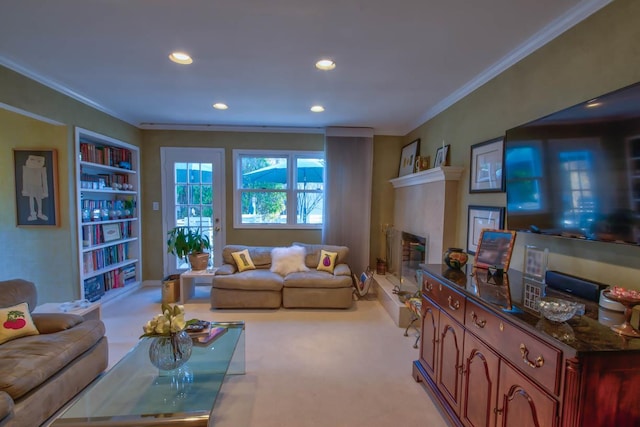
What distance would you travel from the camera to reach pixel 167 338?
5.80ft

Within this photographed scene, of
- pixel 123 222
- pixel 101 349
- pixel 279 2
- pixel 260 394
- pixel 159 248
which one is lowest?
pixel 260 394

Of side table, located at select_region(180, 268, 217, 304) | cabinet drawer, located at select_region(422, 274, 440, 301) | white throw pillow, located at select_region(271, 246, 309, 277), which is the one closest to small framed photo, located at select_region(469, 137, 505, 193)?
cabinet drawer, located at select_region(422, 274, 440, 301)

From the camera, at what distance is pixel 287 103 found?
3396mm

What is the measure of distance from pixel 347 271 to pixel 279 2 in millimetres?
2988

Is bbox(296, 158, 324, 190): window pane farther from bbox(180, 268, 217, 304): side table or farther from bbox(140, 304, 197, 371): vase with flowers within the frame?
bbox(140, 304, 197, 371): vase with flowers

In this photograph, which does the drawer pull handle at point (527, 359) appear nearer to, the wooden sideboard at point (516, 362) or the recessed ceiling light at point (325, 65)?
the wooden sideboard at point (516, 362)

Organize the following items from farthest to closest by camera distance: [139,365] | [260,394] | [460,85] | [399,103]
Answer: [399,103] → [460,85] → [260,394] → [139,365]

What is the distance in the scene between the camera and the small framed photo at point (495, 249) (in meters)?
1.86

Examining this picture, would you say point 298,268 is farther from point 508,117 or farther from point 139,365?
point 508,117

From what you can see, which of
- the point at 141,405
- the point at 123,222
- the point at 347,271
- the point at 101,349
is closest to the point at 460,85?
the point at 347,271

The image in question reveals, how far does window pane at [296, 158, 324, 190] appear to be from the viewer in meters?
4.77

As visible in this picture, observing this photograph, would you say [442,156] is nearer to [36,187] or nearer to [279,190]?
[279,190]

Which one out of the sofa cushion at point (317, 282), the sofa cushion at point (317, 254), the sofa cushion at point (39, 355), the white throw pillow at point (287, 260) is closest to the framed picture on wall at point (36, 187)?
the sofa cushion at point (39, 355)

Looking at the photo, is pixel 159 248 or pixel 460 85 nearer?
pixel 460 85
